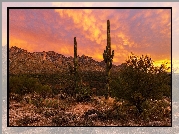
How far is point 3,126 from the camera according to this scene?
19062mm

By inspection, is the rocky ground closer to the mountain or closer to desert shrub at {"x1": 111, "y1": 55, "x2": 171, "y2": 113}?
desert shrub at {"x1": 111, "y1": 55, "x2": 171, "y2": 113}

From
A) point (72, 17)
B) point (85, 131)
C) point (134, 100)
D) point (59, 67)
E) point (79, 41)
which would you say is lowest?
point (85, 131)

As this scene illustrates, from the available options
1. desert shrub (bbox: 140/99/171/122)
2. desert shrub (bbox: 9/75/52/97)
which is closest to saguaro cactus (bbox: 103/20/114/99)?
desert shrub (bbox: 140/99/171/122)

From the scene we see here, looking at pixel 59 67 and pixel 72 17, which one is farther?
pixel 59 67

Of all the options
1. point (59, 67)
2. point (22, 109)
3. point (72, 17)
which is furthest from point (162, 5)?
point (22, 109)

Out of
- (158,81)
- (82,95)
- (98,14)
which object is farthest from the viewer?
(82,95)

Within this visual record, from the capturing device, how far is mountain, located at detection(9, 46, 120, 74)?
789 inches

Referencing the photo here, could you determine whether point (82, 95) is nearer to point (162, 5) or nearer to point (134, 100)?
point (134, 100)

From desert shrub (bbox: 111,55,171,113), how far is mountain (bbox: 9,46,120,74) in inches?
63.1

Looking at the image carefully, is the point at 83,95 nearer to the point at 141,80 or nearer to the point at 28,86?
the point at 28,86

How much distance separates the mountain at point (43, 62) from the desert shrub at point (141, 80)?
63.1 inches

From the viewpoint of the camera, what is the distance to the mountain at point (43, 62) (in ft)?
65.7

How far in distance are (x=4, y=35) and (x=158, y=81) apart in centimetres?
866

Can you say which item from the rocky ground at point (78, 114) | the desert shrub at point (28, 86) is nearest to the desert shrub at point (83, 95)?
the rocky ground at point (78, 114)
